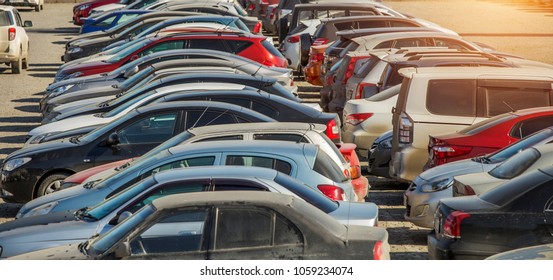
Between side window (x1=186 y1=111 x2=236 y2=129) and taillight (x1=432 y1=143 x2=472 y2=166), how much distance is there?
7.75 feet

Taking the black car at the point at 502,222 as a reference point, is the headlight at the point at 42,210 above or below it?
below

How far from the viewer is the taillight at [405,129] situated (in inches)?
602

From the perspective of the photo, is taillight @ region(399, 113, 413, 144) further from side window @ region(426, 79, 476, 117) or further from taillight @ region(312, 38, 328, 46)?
taillight @ region(312, 38, 328, 46)

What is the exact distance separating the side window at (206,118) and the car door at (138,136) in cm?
14

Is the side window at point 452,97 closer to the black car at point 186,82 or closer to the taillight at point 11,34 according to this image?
the black car at point 186,82

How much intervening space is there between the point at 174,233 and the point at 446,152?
6021 mm

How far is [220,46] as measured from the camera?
942 inches

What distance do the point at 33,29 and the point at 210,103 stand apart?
30535 mm

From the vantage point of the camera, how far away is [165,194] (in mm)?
10359

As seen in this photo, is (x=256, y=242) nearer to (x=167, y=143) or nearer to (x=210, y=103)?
(x=167, y=143)

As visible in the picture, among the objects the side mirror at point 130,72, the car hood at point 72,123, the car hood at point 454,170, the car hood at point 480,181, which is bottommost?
the side mirror at point 130,72

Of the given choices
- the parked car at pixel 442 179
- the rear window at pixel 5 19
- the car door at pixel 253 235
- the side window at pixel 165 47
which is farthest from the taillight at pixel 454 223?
the rear window at pixel 5 19

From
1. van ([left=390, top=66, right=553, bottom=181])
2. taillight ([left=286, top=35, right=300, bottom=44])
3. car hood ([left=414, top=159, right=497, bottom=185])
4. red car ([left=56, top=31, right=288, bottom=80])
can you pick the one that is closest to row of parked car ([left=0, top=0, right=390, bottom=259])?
car hood ([left=414, top=159, right=497, bottom=185])

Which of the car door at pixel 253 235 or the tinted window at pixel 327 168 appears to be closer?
the car door at pixel 253 235
